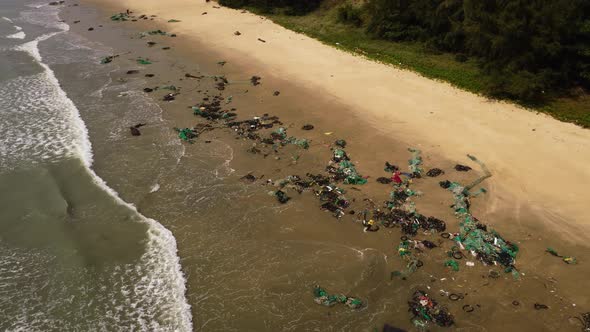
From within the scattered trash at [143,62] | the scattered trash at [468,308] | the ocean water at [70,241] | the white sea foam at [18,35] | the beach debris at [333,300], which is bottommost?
the white sea foam at [18,35]

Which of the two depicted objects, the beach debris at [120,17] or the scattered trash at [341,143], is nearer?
the scattered trash at [341,143]

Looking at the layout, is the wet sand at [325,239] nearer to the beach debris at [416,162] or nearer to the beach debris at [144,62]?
the beach debris at [416,162]

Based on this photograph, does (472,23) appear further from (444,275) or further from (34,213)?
(34,213)

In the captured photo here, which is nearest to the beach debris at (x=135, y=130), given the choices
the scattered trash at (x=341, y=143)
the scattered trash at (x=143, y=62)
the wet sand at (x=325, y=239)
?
the wet sand at (x=325, y=239)

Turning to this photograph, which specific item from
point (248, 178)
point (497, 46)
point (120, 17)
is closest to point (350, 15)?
point (497, 46)

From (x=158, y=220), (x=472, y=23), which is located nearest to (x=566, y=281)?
(x=158, y=220)

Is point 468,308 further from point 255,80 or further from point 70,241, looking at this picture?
point 255,80
